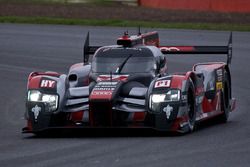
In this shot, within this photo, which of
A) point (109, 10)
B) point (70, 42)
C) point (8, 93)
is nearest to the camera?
point (8, 93)

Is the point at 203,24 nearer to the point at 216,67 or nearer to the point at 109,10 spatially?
the point at 109,10

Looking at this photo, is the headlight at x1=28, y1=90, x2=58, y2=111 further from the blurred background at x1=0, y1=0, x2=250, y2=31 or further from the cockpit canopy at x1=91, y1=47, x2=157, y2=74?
the blurred background at x1=0, y1=0, x2=250, y2=31

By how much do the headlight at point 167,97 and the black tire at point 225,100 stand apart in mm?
2162

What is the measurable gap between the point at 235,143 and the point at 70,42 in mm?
17256

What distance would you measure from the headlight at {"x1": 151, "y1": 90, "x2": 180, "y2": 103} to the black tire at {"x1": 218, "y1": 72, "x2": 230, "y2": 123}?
7.09 ft

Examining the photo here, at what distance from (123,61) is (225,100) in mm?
1918

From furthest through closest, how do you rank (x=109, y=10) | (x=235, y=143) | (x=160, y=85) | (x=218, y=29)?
(x=109, y=10) < (x=218, y=29) < (x=160, y=85) < (x=235, y=143)

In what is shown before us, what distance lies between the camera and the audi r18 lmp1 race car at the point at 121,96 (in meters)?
12.4

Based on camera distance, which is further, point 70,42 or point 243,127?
point 70,42

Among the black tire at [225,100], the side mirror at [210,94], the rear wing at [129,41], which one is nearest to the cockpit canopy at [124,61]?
the rear wing at [129,41]

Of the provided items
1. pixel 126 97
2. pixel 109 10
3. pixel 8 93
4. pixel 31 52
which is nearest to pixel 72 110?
pixel 126 97

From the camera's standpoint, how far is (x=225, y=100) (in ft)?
48.8

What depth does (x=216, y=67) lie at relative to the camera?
576 inches

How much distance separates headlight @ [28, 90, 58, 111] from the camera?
12695 millimetres
